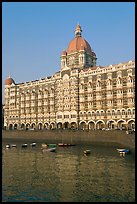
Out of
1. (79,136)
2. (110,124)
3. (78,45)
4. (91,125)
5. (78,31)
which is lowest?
(79,136)

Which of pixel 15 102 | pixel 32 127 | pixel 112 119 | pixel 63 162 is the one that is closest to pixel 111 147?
pixel 112 119

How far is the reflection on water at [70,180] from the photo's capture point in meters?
27.0

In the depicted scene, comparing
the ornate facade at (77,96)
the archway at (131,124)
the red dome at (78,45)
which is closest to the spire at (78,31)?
the ornate facade at (77,96)

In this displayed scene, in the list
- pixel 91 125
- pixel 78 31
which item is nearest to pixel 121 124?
pixel 91 125

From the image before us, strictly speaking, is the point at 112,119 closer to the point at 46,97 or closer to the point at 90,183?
the point at 46,97

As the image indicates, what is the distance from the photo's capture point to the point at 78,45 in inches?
4557

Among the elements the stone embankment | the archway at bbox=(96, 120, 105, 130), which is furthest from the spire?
the stone embankment

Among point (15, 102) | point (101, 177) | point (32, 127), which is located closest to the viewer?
point (101, 177)

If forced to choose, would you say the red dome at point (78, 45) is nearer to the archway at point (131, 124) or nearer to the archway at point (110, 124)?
the archway at point (110, 124)

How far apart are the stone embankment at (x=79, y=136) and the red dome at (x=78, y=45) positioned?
43.3m

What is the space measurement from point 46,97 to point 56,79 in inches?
357

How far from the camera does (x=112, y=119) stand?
87750 millimetres

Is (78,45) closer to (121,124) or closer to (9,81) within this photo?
(9,81)

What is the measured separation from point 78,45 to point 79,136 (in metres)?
50.2
